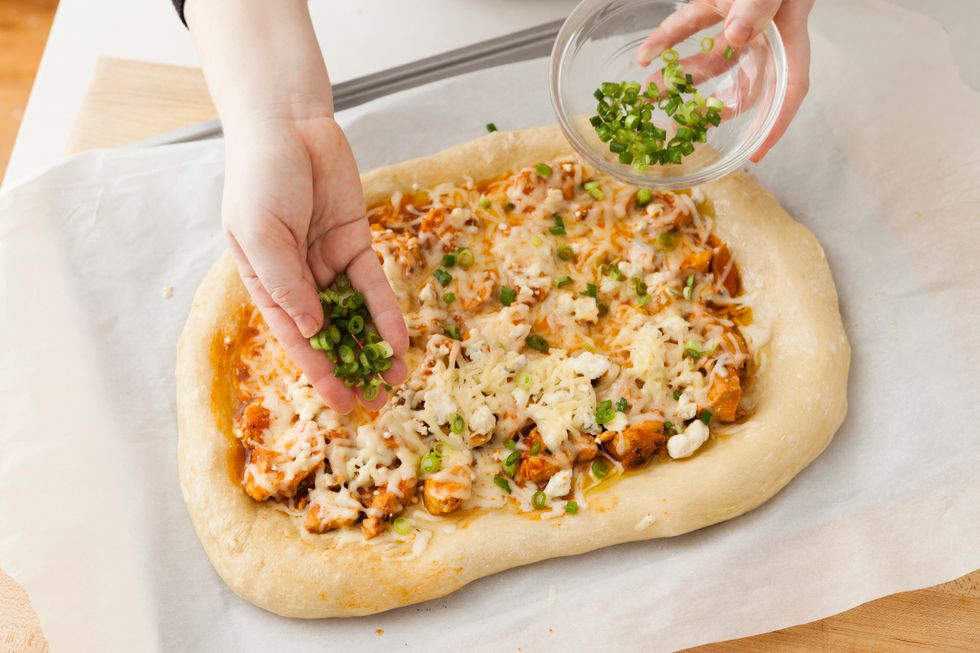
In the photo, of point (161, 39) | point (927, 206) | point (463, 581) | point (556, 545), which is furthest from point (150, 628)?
point (927, 206)

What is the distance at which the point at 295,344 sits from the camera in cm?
307

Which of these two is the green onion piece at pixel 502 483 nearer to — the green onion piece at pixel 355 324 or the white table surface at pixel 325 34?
the green onion piece at pixel 355 324

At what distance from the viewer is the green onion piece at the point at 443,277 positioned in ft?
11.5

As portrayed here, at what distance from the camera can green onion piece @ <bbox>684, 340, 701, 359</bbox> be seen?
331 cm

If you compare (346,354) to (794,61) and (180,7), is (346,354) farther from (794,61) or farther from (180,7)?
(794,61)

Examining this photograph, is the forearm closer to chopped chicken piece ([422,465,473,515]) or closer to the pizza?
the pizza

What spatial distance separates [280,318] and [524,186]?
4.12 feet

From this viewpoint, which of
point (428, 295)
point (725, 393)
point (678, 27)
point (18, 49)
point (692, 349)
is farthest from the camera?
point (18, 49)

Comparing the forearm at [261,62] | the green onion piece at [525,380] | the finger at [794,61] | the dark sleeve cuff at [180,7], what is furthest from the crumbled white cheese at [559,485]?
the dark sleeve cuff at [180,7]

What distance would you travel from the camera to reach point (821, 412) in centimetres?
322

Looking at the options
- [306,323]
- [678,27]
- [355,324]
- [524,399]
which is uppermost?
[678,27]

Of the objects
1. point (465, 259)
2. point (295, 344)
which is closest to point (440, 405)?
point (295, 344)

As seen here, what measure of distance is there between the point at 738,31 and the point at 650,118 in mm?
454

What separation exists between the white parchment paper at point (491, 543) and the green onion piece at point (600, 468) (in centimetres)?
29
